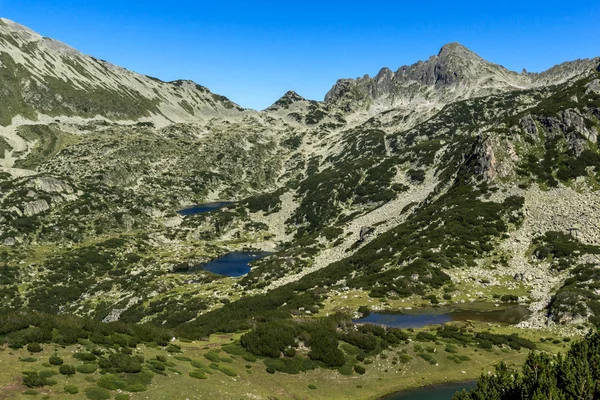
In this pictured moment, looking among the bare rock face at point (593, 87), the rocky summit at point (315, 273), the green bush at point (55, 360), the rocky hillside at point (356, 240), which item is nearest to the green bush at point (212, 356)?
the rocky summit at point (315, 273)

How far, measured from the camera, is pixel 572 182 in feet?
258

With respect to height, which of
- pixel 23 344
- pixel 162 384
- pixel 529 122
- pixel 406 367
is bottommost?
pixel 406 367

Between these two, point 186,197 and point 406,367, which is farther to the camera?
point 186,197

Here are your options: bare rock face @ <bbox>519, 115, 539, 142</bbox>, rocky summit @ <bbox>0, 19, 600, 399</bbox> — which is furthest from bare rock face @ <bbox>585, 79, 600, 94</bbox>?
bare rock face @ <bbox>519, 115, 539, 142</bbox>

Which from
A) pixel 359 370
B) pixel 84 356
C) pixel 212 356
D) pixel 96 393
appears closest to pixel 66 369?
pixel 84 356

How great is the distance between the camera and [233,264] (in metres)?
110

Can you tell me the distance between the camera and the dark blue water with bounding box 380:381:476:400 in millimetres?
28562

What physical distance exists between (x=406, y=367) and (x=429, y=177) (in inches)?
4286

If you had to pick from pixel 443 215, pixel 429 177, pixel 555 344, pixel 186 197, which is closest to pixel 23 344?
pixel 555 344

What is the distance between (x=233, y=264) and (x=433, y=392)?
282ft

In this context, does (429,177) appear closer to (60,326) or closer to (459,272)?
(459,272)

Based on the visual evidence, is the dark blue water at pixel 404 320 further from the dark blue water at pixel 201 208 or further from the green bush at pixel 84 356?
the dark blue water at pixel 201 208

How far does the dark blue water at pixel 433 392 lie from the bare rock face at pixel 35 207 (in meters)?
135

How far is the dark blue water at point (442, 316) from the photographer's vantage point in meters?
47.1
